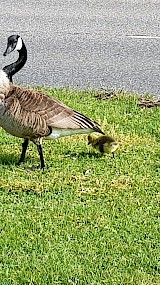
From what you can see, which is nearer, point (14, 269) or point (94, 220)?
point (14, 269)

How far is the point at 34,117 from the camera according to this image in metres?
5.64

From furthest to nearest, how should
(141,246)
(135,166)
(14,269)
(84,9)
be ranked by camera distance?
(84,9)
(135,166)
(141,246)
(14,269)

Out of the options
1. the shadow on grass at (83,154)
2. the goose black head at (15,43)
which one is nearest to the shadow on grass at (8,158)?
the shadow on grass at (83,154)

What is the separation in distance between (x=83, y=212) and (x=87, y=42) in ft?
17.8

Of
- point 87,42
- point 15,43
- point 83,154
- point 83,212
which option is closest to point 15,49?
point 15,43

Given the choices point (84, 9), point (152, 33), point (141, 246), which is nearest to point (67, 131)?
point (141, 246)

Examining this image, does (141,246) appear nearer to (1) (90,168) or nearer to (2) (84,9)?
(1) (90,168)

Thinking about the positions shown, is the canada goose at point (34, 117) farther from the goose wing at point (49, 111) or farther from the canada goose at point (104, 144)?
the canada goose at point (104, 144)

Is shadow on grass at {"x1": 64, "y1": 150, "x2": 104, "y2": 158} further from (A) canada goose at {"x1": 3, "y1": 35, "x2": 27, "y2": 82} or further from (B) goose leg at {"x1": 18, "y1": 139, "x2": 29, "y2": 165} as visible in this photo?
(A) canada goose at {"x1": 3, "y1": 35, "x2": 27, "y2": 82}

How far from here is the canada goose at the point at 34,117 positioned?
5.57 m

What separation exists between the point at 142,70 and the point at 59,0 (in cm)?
405

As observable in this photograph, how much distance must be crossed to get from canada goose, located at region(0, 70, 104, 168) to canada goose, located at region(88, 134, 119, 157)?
0.21 metres

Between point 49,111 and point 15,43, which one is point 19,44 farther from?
point 49,111

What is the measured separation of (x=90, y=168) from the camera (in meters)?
5.87
